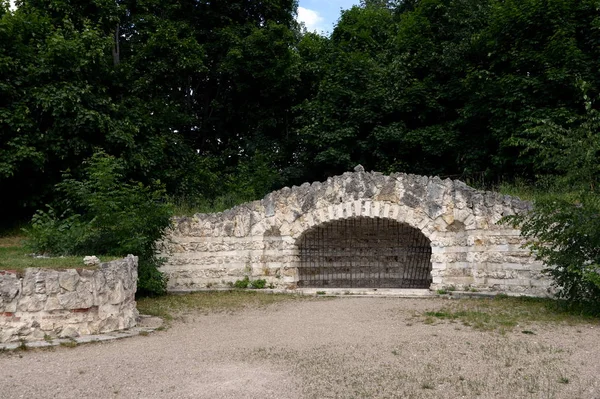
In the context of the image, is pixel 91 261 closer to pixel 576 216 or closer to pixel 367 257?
pixel 367 257

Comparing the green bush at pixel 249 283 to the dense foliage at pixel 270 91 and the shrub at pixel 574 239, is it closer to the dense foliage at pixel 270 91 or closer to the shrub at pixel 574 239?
the dense foliage at pixel 270 91

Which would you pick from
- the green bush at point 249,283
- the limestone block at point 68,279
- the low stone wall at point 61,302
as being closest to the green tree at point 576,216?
the green bush at point 249,283

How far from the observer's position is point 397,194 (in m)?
11.1

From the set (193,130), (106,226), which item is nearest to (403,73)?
(193,130)

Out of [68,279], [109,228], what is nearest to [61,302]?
[68,279]

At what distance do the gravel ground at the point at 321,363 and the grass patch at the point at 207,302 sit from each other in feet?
3.86

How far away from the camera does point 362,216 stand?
36.8 feet

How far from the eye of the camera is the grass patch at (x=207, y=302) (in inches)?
366

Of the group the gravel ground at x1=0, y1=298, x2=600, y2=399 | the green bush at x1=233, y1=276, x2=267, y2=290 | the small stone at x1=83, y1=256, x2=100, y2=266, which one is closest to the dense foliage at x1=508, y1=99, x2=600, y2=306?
the gravel ground at x1=0, y1=298, x2=600, y2=399

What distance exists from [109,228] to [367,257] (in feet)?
20.0

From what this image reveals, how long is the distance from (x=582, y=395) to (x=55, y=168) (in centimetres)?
1467

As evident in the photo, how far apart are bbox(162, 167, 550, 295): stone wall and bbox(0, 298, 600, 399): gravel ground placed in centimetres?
303

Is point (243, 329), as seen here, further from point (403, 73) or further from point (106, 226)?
point (403, 73)

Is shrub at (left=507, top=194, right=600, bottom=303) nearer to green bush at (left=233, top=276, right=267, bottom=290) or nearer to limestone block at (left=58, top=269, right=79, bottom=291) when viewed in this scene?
green bush at (left=233, top=276, right=267, bottom=290)
